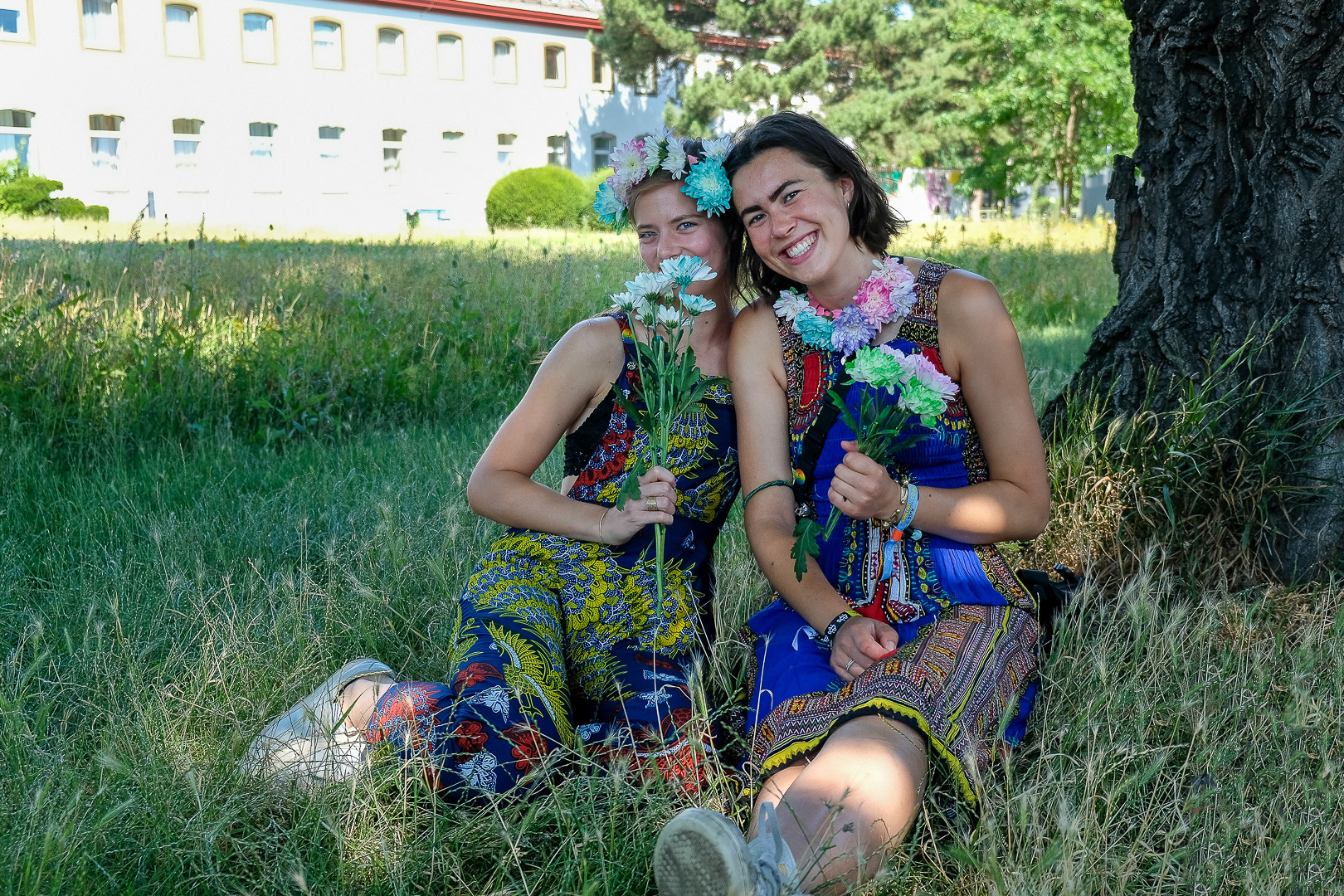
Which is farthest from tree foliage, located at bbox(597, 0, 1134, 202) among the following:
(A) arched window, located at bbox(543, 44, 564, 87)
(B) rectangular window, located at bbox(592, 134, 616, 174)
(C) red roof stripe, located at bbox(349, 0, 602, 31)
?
(B) rectangular window, located at bbox(592, 134, 616, 174)

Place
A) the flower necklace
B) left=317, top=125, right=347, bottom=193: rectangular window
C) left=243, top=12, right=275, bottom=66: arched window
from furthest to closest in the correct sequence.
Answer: left=317, top=125, right=347, bottom=193: rectangular window → left=243, top=12, right=275, bottom=66: arched window → the flower necklace

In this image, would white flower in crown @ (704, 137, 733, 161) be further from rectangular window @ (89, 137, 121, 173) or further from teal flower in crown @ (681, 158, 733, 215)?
rectangular window @ (89, 137, 121, 173)

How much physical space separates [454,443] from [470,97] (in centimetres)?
3072

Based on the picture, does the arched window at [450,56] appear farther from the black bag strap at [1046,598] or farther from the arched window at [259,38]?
the black bag strap at [1046,598]

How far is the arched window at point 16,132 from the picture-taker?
27.6 m

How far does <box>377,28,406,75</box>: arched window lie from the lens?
3250cm

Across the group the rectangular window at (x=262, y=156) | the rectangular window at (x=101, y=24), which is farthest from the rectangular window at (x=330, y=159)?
the rectangular window at (x=101, y=24)

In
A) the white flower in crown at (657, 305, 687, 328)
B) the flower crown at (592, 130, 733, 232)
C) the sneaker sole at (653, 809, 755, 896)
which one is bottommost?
the sneaker sole at (653, 809, 755, 896)

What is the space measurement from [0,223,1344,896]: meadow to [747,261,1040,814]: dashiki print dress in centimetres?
13

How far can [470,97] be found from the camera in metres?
33.7

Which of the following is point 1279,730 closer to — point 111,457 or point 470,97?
point 111,457

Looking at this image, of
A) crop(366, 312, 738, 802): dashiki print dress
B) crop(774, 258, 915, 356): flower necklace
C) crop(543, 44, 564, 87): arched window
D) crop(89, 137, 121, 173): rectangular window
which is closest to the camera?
crop(366, 312, 738, 802): dashiki print dress

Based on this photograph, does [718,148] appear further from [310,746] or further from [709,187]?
[310,746]

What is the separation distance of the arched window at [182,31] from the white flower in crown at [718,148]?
31190 millimetres
